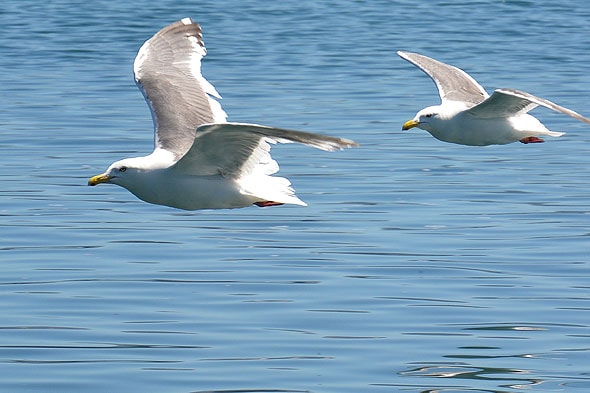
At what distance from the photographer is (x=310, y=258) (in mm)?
15539

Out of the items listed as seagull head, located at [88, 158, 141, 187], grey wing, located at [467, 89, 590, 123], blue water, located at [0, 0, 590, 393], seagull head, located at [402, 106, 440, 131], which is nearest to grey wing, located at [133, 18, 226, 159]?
seagull head, located at [88, 158, 141, 187]

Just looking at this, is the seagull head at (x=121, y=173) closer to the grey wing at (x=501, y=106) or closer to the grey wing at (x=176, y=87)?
the grey wing at (x=176, y=87)

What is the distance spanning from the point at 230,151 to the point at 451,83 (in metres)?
5.39

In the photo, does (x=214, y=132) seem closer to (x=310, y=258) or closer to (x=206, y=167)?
(x=206, y=167)

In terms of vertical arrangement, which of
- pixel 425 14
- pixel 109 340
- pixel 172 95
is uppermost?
pixel 172 95

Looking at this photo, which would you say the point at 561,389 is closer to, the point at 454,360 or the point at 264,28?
the point at 454,360

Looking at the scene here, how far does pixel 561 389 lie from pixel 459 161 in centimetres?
984

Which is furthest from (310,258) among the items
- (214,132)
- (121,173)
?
(214,132)

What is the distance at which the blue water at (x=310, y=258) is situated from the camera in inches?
476

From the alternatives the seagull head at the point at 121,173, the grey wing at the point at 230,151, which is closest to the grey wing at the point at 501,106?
the grey wing at the point at 230,151

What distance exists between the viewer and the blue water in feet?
39.7

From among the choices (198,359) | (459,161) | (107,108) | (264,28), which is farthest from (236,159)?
(264,28)

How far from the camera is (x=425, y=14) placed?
44312mm

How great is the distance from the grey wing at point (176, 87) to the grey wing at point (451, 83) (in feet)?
8.88
